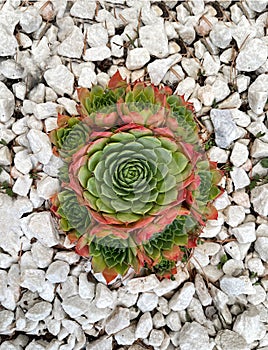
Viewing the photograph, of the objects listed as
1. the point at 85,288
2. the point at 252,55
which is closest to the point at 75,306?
the point at 85,288

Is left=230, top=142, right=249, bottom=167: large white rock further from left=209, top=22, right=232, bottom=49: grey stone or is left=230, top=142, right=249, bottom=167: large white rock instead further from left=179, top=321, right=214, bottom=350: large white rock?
left=179, top=321, right=214, bottom=350: large white rock

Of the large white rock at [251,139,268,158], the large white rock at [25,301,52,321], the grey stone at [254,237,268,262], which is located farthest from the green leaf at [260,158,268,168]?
the large white rock at [25,301,52,321]

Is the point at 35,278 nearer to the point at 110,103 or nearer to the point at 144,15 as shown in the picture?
the point at 110,103

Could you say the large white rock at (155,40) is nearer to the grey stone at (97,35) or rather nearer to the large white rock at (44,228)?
the grey stone at (97,35)

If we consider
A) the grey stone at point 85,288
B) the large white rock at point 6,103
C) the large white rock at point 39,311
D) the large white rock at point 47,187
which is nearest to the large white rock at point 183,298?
the grey stone at point 85,288

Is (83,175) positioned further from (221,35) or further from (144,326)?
(221,35)

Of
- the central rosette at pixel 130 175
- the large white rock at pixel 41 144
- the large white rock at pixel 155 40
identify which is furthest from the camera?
the large white rock at pixel 155 40

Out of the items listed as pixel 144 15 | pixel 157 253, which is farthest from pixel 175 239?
pixel 144 15
